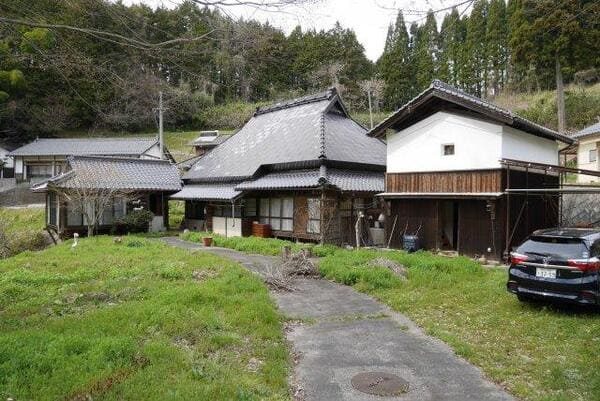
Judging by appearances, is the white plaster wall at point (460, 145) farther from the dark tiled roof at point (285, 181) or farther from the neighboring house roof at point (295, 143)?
the neighboring house roof at point (295, 143)

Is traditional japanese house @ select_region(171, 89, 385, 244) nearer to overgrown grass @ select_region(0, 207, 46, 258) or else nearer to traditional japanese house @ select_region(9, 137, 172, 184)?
overgrown grass @ select_region(0, 207, 46, 258)

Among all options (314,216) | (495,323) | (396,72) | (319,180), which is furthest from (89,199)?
(396,72)

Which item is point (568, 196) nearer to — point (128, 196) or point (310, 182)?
point (310, 182)

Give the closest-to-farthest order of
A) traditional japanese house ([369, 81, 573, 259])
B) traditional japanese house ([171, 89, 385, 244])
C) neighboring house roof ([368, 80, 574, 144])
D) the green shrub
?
1. neighboring house roof ([368, 80, 574, 144])
2. traditional japanese house ([369, 81, 573, 259])
3. traditional japanese house ([171, 89, 385, 244])
4. the green shrub

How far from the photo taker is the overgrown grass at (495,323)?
17.4 feet

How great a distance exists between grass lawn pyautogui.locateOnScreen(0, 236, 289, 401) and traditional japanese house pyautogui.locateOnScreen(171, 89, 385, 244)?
7368 mm

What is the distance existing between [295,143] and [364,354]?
1598 centimetres

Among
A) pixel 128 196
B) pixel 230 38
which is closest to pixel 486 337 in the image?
pixel 230 38

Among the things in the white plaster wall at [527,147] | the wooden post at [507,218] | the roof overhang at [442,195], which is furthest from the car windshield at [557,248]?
the white plaster wall at [527,147]

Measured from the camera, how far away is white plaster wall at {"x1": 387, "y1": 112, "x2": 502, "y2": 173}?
13469mm

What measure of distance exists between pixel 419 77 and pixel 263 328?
141ft

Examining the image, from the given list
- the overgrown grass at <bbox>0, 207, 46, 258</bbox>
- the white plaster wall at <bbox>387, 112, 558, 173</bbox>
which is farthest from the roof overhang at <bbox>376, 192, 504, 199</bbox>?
the overgrown grass at <bbox>0, 207, 46, 258</bbox>

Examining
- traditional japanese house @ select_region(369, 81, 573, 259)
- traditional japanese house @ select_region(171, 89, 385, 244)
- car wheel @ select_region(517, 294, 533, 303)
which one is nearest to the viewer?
car wheel @ select_region(517, 294, 533, 303)

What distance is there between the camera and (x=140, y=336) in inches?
247
